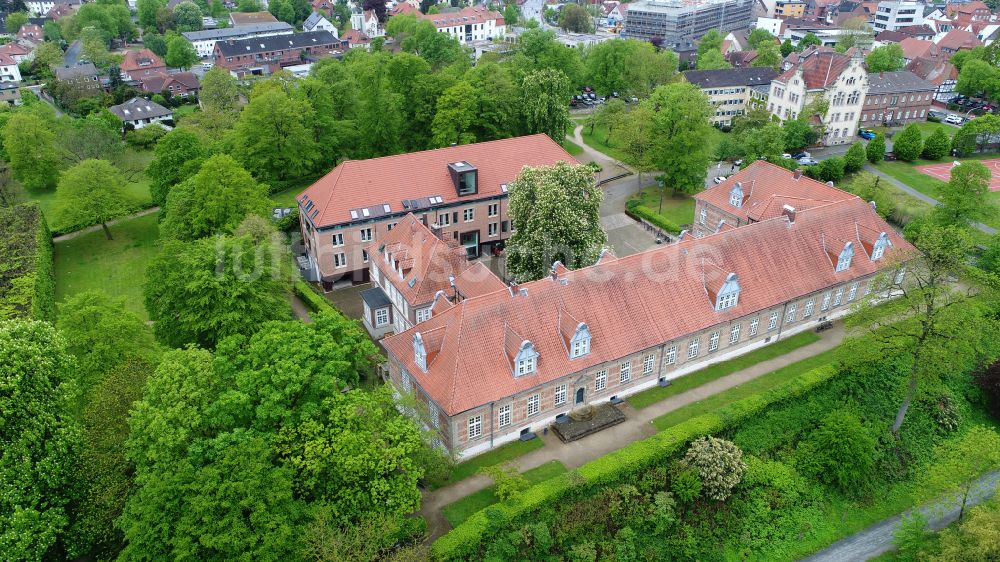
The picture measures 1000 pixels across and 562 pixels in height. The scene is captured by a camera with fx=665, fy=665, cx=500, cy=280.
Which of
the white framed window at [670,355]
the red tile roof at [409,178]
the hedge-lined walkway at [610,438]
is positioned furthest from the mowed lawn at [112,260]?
the white framed window at [670,355]

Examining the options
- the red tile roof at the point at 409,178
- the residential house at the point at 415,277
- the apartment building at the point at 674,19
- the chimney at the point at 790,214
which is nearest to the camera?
the residential house at the point at 415,277

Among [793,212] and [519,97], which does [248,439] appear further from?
[519,97]

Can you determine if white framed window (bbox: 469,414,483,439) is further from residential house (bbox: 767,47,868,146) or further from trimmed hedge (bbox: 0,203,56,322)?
residential house (bbox: 767,47,868,146)

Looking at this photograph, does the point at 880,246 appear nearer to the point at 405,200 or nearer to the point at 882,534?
the point at 882,534

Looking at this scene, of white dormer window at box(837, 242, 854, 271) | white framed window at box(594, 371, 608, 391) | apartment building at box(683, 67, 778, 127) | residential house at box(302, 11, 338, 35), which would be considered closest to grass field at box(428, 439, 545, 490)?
white framed window at box(594, 371, 608, 391)

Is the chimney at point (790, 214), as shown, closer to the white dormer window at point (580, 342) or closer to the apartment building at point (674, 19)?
the white dormer window at point (580, 342)

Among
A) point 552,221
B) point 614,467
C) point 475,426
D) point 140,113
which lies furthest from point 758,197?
point 140,113

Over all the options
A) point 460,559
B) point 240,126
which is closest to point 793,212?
point 460,559
